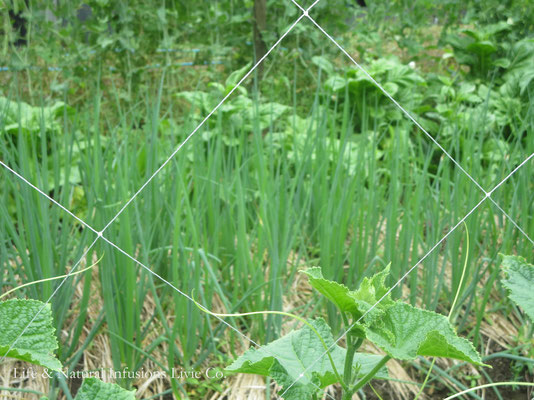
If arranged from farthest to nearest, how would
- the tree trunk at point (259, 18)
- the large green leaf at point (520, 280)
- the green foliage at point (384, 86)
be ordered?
the tree trunk at point (259, 18), the green foliage at point (384, 86), the large green leaf at point (520, 280)

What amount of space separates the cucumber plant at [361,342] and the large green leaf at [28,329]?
0.19 meters

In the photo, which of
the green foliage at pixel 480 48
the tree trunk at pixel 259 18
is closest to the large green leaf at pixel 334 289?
Result: the green foliage at pixel 480 48

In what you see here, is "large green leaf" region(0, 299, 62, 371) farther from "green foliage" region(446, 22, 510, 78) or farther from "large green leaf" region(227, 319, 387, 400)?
"green foliage" region(446, 22, 510, 78)

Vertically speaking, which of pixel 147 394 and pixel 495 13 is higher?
pixel 495 13

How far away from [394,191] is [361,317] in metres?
0.46

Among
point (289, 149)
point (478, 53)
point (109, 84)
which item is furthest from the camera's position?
point (109, 84)

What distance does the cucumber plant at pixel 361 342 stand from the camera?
61 cm

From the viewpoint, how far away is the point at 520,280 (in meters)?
0.76

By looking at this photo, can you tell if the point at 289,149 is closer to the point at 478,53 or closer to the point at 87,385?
the point at 478,53

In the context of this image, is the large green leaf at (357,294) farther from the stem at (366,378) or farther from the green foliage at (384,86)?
the green foliage at (384,86)

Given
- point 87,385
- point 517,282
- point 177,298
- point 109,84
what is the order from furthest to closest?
point 109,84
point 177,298
point 517,282
point 87,385

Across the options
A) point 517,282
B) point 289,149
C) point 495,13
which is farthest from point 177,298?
point 495,13

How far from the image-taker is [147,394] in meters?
1.01

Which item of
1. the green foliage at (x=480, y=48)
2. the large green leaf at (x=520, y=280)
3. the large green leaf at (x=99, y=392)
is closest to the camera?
the large green leaf at (x=99, y=392)
